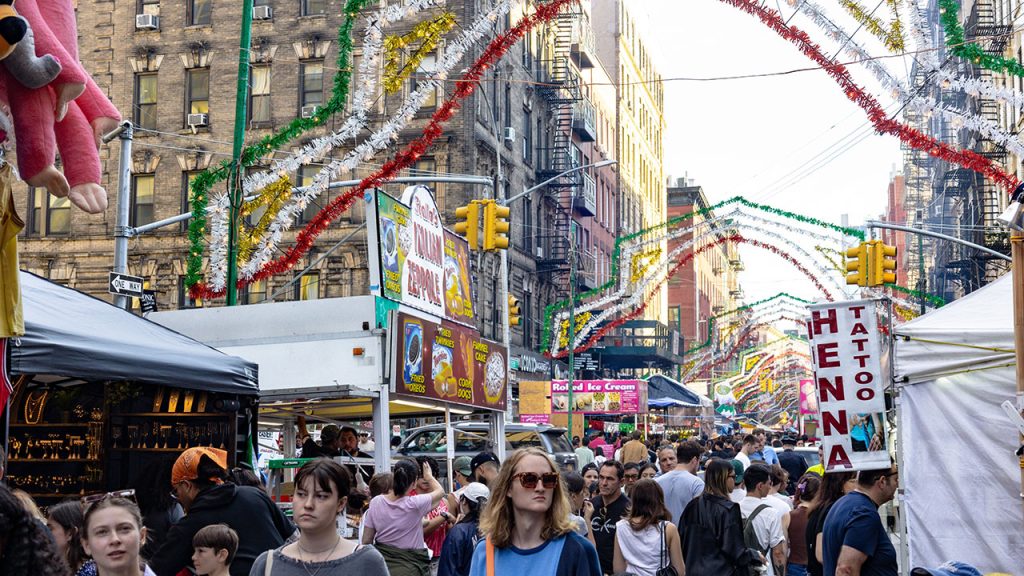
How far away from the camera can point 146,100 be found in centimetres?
4262

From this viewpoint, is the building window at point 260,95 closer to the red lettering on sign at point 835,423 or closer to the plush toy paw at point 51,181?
the red lettering on sign at point 835,423

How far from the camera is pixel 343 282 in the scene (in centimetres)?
4006

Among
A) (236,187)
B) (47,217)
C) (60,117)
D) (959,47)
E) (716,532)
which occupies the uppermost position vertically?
(47,217)

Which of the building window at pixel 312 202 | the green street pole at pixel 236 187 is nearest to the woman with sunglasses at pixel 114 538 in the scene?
the green street pole at pixel 236 187

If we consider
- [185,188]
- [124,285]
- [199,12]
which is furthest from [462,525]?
[199,12]

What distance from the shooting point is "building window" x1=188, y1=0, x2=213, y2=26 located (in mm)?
42625

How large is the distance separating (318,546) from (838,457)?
16.3 feet

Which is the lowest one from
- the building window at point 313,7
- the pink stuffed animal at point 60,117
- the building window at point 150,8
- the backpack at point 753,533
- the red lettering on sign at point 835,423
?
the backpack at point 753,533

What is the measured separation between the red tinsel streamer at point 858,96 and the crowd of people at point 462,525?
19.3 ft

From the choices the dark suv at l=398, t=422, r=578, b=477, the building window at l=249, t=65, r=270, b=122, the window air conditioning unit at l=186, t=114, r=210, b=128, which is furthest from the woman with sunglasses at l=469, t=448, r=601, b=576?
the window air conditioning unit at l=186, t=114, r=210, b=128

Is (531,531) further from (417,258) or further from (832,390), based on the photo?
(417,258)

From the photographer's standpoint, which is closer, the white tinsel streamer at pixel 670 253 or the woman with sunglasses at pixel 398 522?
the woman with sunglasses at pixel 398 522

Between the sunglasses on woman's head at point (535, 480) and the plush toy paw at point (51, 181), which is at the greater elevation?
the plush toy paw at point (51, 181)

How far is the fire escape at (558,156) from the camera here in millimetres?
52344
